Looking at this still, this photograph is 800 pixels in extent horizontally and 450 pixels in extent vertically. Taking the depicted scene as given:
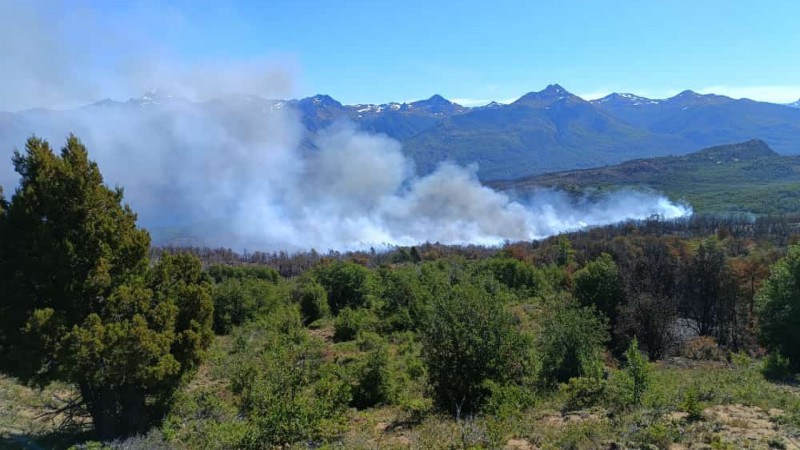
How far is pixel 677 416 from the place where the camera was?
11750mm

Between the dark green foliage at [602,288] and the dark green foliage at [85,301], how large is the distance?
95.6 feet

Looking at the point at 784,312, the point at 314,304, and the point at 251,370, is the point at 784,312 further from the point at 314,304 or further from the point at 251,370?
the point at 314,304

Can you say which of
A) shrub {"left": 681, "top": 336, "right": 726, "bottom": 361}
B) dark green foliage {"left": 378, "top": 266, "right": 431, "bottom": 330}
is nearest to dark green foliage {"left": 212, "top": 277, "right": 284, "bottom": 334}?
dark green foliage {"left": 378, "top": 266, "right": 431, "bottom": 330}

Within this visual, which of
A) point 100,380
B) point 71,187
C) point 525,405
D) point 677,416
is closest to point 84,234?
point 71,187

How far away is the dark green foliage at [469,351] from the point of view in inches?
571

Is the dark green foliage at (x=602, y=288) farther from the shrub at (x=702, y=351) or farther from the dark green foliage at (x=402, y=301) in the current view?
the dark green foliage at (x=402, y=301)

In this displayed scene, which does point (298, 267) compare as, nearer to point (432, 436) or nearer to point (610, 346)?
point (610, 346)

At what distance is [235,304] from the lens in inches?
1710

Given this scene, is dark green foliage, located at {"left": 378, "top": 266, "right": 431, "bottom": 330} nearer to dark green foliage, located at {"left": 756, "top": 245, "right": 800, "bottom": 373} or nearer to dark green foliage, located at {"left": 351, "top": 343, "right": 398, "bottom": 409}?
dark green foliage, located at {"left": 351, "top": 343, "right": 398, "bottom": 409}

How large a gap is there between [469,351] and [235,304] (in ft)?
110

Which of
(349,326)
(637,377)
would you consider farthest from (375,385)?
(349,326)

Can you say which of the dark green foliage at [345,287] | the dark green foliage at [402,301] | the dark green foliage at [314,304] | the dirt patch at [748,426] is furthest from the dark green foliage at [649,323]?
the dark green foliage at [314,304]

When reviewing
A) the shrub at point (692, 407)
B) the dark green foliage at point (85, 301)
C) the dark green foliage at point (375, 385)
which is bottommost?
the dark green foliage at point (375, 385)

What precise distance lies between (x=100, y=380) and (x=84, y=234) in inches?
172
